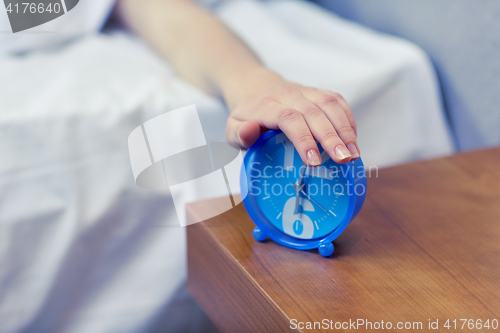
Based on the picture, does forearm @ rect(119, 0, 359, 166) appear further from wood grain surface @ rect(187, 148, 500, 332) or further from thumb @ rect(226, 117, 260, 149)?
wood grain surface @ rect(187, 148, 500, 332)

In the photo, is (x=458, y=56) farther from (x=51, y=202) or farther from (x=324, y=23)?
(x=51, y=202)

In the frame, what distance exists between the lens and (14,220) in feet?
1.84

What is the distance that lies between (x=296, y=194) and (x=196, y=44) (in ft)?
1.45

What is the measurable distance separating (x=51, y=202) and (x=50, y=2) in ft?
1.53

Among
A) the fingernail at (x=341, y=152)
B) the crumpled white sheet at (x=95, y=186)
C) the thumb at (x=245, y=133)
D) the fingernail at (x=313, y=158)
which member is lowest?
the crumpled white sheet at (x=95, y=186)

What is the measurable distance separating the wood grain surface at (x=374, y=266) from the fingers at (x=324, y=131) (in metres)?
0.12

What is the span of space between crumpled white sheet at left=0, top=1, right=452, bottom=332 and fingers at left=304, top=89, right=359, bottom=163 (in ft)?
0.72

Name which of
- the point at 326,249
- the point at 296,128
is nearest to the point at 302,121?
the point at 296,128

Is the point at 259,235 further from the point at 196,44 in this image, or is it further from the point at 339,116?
the point at 196,44

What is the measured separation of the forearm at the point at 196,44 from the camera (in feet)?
2.14

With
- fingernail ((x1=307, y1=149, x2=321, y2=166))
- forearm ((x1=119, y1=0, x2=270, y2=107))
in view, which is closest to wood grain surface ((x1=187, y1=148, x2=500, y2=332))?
fingernail ((x1=307, y1=149, x2=321, y2=166))

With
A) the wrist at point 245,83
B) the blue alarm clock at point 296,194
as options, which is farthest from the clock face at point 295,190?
the wrist at point 245,83

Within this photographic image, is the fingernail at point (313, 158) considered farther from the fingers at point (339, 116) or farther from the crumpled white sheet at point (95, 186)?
the crumpled white sheet at point (95, 186)

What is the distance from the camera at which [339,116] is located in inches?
16.8
